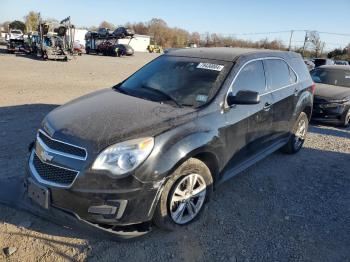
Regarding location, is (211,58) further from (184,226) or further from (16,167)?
(16,167)

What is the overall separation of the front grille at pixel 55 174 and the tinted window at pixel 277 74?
9.82 feet

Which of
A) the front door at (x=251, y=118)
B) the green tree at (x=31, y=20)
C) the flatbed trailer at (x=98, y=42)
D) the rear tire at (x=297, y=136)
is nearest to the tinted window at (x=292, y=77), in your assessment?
the rear tire at (x=297, y=136)

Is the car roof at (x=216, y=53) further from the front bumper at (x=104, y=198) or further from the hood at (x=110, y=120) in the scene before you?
the front bumper at (x=104, y=198)

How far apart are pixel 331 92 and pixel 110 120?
7.02 meters

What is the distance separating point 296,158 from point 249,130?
2119 millimetres

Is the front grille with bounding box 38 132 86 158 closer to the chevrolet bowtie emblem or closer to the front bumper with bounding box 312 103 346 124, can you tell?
the chevrolet bowtie emblem

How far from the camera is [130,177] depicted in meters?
2.77

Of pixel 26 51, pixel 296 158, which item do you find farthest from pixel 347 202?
pixel 26 51

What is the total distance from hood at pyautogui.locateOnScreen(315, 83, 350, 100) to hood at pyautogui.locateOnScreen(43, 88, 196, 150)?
19.4 ft

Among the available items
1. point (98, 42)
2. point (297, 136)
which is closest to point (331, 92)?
point (297, 136)

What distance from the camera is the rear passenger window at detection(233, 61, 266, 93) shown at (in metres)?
3.95

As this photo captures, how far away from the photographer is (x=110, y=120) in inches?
124

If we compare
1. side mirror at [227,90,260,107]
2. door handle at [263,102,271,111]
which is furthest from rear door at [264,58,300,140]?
side mirror at [227,90,260,107]

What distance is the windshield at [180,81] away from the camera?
12.2ft
